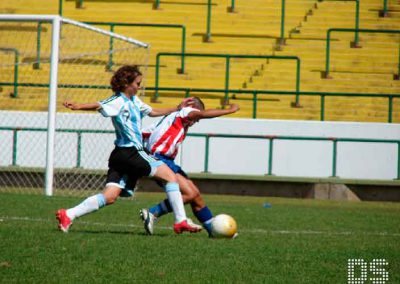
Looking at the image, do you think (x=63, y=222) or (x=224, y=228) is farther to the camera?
(x=224, y=228)

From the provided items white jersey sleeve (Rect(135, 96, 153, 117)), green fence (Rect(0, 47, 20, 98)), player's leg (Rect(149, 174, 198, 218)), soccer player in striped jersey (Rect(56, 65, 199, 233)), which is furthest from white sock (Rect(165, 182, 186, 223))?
green fence (Rect(0, 47, 20, 98))

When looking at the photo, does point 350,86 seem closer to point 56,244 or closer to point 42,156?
point 42,156

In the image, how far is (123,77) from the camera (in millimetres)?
9992

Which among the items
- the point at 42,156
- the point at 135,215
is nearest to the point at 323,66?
the point at 42,156

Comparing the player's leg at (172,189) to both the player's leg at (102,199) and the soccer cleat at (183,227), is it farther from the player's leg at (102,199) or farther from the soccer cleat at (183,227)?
the player's leg at (102,199)

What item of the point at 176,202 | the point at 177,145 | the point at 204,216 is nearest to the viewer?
the point at 176,202

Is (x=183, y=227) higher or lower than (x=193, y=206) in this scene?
lower

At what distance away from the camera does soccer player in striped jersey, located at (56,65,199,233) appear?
984cm

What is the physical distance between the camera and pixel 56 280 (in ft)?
21.5

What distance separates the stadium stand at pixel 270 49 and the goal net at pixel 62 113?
225 mm

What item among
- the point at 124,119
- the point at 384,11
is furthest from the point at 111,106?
the point at 384,11

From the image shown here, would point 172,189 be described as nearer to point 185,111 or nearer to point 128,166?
point 128,166
